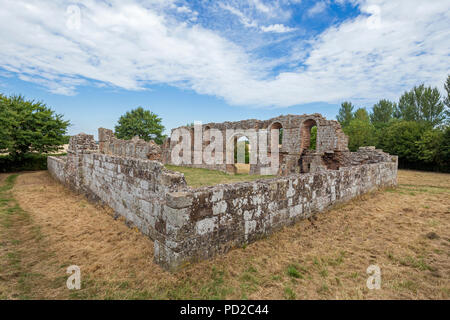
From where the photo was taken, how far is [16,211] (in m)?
7.24

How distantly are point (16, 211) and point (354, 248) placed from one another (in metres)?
9.92

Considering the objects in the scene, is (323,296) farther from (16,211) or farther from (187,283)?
(16,211)

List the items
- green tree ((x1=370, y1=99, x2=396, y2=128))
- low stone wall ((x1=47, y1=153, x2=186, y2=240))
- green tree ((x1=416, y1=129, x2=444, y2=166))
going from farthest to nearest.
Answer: green tree ((x1=370, y1=99, x2=396, y2=128)) < green tree ((x1=416, y1=129, x2=444, y2=166)) < low stone wall ((x1=47, y1=153, x2=186, y2=240))

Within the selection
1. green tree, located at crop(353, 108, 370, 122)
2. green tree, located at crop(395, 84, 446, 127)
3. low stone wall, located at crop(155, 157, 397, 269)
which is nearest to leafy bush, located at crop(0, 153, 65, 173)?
low stone wall, located at crop(155, 157, 397, 269)

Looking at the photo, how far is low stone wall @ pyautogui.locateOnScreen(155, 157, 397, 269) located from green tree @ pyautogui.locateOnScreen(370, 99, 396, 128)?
2215 inches

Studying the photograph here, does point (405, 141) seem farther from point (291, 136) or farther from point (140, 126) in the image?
point (140, 126)

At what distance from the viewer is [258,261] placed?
3514 millimetres

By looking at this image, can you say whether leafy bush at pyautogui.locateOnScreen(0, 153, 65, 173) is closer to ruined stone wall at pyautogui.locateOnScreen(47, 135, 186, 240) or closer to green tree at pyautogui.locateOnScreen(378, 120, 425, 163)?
ruined stone wall at pyautogui.locateOnScreen(47, 135, 186, 240)

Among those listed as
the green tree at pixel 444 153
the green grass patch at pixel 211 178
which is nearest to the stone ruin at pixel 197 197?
the green grass patch at pixel 211 178

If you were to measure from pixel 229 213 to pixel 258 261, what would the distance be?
2.92ft

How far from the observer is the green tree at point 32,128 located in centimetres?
1903

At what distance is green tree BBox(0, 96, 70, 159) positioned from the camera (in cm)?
1903
